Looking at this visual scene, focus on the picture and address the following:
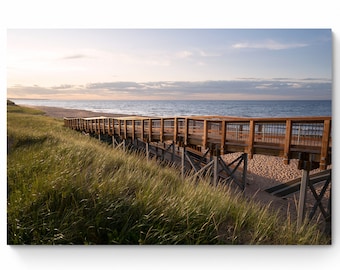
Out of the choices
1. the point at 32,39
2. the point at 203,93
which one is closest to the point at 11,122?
the point at 32,39

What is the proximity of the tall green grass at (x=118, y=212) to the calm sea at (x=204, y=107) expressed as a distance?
41.6 inches

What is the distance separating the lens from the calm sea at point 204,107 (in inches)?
172

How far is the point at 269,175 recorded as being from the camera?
541 centimetres

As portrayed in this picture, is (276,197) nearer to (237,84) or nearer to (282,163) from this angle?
(282,163)

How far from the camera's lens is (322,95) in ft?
14.0

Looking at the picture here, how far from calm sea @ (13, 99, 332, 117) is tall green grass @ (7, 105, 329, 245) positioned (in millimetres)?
1056

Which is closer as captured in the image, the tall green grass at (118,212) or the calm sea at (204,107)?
the tall green grass at (118,212)

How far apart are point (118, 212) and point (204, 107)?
2.31 meters

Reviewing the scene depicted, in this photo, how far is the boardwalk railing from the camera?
4203mm

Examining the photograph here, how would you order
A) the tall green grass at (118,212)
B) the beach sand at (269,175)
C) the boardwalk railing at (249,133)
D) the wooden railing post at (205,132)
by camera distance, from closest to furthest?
the tall green grass at (118,212)
the boardwalk railing at (249,133)
the beach sand at (269,175)
the wooden railing post at (205,132)

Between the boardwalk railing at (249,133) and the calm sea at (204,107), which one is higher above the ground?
the calm sea at (204,107)

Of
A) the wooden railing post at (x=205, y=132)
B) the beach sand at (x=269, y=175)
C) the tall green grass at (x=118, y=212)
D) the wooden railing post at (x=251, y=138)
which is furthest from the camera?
the wooden railing post at (x=205, y=132)

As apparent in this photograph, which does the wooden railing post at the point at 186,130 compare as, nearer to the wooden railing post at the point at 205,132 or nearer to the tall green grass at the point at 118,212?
the wooden railing post at the point at 205,132
